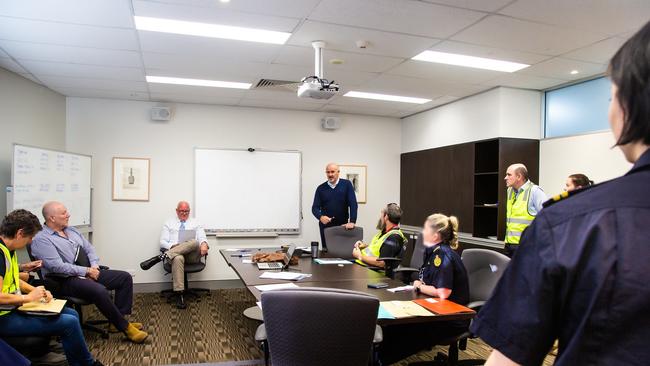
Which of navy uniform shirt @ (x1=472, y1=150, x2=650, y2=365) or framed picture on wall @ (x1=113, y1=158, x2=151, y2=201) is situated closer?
navy uniform shirt @ (x1=472, y1=150, x2=650, y2=365)

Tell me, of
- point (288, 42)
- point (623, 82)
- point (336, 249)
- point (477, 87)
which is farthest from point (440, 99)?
point (623, 82)

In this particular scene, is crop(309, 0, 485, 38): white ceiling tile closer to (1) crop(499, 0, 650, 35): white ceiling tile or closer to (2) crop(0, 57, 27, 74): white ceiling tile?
(1) crop(499, 0, 650, 35): white ceiling tile

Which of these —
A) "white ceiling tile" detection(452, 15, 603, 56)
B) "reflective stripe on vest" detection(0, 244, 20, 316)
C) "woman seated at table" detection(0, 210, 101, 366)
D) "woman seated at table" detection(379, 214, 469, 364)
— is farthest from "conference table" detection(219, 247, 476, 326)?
"white ceiling tile" detection(452, 15, 603, 56)

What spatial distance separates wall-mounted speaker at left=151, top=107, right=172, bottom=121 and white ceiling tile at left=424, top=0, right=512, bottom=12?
4.45m

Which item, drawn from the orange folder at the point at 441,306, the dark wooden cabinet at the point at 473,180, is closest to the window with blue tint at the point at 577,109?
the dark wooden cabinet at the point at 473,180

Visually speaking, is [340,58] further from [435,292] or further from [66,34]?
[435,292]

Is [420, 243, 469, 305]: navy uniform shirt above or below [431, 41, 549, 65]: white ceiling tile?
below

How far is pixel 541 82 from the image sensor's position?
16.7 feet

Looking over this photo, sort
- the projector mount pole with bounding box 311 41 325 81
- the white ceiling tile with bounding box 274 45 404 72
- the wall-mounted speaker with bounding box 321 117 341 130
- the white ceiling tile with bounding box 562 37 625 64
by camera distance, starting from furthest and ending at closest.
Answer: the wall-mounted speaker with bounding box 321 117 341 130 < the white ceiling tile with bounding box 274 45 404 72 < the projector mount pole with bounding box 311 41 325 81 < the white ceiling tile with bounding box 562 37 625 64

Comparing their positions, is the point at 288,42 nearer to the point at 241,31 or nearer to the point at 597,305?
the point at 241,31

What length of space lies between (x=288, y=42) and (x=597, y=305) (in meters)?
3.55

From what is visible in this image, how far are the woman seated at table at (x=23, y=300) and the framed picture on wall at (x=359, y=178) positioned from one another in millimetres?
4688

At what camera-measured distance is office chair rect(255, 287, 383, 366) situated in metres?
1.94

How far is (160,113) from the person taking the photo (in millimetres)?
6328
